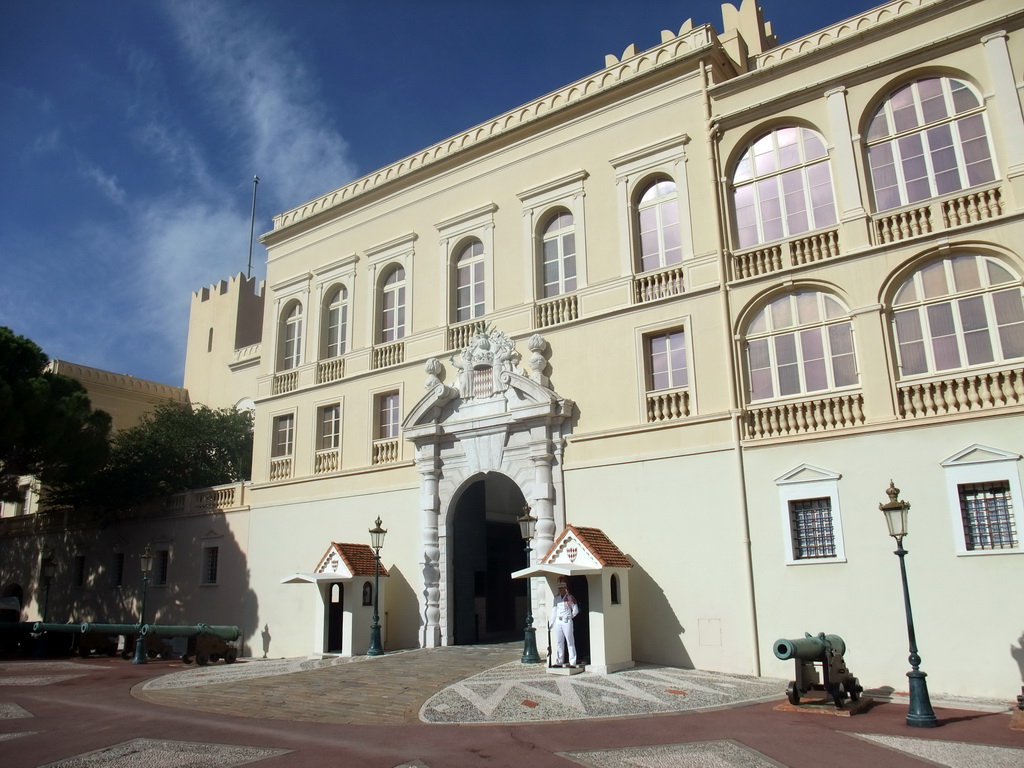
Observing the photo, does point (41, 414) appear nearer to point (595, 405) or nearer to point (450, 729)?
point (595, 405)

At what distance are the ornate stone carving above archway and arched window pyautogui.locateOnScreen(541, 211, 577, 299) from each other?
5.04 feet

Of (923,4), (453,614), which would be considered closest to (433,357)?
(453,614)

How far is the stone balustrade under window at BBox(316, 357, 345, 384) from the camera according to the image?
23.4m

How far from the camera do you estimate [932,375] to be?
550 inches

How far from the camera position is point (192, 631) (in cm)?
2080

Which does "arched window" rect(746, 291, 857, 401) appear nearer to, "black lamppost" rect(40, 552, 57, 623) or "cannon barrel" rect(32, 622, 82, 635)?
"cannon barrel" rect(32, 622, 82, 635)

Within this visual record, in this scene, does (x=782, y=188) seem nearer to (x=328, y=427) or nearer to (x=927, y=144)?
(x=927, y=144)

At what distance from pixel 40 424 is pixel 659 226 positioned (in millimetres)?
19272

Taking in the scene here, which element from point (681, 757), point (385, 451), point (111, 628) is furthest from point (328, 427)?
point (681, 757)

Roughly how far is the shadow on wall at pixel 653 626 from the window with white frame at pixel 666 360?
12.3 feet

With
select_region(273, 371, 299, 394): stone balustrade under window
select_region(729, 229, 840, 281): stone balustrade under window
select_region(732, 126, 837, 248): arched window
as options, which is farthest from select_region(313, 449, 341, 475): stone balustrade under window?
select_region(732, 126, 837, 248): arched window

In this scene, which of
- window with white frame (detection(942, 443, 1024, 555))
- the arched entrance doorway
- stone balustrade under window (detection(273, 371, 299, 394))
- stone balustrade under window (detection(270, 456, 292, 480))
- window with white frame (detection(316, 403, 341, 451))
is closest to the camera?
window with white frame (detection(942, 443, 1024, 555))

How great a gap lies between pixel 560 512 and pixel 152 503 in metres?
16.7

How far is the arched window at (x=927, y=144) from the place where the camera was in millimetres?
14594
